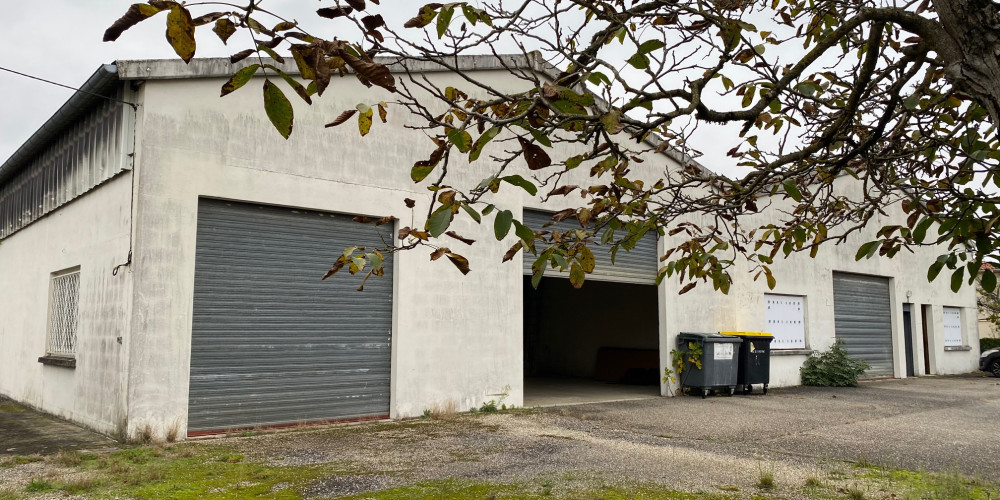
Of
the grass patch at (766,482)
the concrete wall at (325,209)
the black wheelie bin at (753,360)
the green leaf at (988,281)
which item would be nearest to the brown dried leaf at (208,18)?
the green leaf at (988,281)

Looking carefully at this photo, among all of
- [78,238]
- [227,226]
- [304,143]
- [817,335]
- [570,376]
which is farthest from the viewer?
[570,376]

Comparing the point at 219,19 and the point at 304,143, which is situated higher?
the point at 304,143

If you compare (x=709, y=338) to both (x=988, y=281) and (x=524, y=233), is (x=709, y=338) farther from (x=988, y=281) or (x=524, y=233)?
(x=524, y=233)

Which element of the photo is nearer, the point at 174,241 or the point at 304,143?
the point at 174,241

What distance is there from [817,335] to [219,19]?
17.6 m

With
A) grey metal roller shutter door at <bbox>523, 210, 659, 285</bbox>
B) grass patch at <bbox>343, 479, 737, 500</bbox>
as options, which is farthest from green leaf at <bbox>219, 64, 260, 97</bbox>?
grey metal roller shutter door at <bbox>523, 210, 659, 285</bbox>

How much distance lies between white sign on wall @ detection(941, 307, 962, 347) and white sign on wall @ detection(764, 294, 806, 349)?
782 centimetres

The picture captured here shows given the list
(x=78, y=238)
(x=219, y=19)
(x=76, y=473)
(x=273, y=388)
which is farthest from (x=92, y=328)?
(x=219, y=19)

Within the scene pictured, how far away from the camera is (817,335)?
17.2 metres

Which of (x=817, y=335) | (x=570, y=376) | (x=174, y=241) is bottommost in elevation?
(x=570, y=376)

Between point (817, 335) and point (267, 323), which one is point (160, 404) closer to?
point (267, 323)

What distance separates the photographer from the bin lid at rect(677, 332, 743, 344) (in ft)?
44.3

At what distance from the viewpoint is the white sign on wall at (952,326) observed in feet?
72.6

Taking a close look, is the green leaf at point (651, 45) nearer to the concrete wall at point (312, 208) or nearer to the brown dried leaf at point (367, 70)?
the brown dried leaf at point (367, 70)
